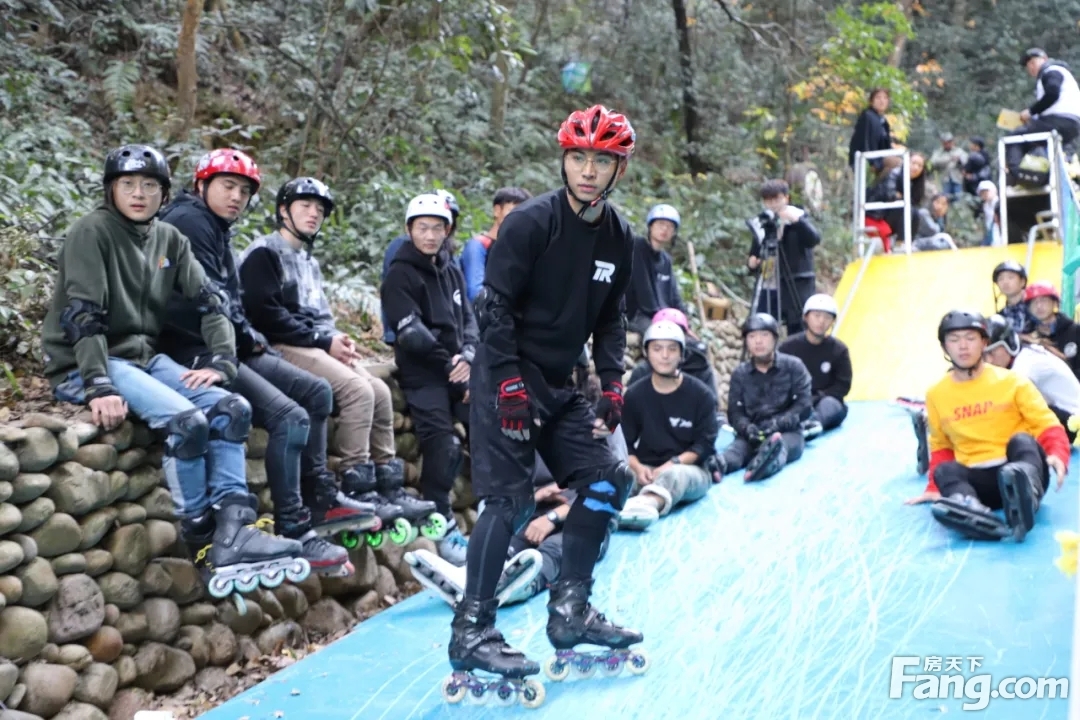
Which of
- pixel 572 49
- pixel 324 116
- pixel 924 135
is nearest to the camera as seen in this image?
pixel 324 116

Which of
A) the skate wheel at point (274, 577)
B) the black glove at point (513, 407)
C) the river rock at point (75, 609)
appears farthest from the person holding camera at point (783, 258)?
the river rock at point (75, 609)

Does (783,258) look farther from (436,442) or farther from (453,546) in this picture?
(453,546)

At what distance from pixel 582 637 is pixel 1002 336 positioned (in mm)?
4533

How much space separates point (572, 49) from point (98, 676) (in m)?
13.6

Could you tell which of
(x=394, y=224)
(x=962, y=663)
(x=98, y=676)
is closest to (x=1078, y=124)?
(x=394, y=224)

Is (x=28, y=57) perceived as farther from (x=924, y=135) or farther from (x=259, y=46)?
(x=924, y=135)

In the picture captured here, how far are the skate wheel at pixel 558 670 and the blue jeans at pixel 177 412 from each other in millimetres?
1477

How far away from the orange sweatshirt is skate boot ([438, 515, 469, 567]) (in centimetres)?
274

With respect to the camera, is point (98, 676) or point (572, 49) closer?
point (98, 676)

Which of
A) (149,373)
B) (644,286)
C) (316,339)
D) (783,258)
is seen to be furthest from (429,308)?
(783,258)

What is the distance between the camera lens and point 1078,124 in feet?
41.3

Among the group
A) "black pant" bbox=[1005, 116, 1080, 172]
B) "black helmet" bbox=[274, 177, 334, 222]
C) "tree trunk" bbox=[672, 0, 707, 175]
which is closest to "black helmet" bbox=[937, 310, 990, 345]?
"black helmet" bbox=[274, 177, 334, 222]

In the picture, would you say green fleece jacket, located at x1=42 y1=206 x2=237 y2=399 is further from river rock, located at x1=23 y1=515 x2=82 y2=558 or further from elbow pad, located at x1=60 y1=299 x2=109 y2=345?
river rock, located at x1=23 y1=515 x2=82 y2=558

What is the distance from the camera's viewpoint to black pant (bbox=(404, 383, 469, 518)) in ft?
20.4
